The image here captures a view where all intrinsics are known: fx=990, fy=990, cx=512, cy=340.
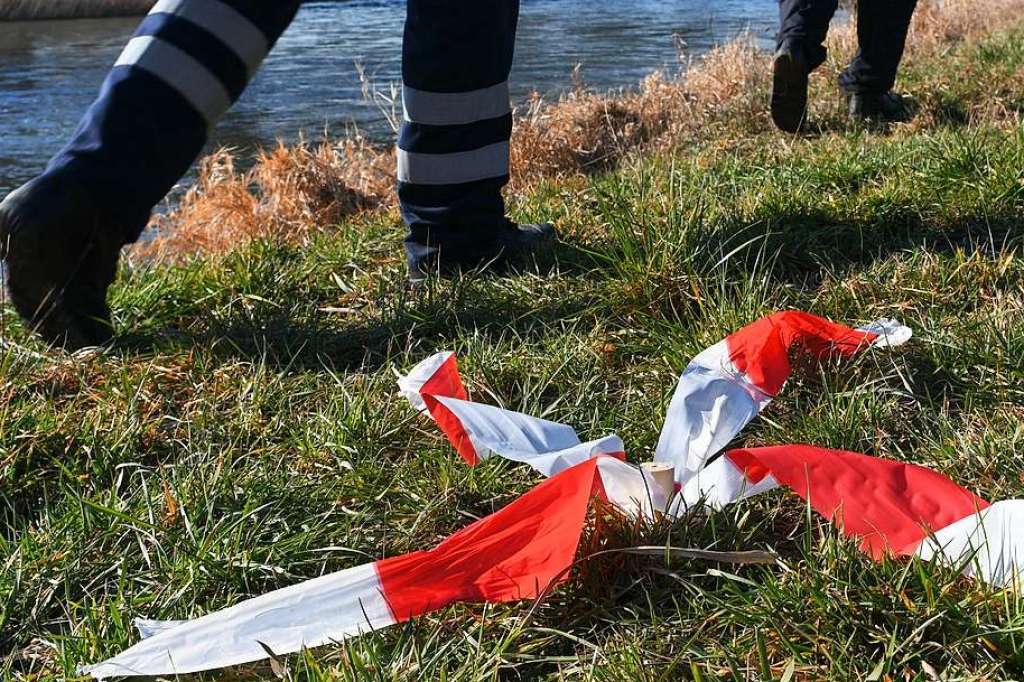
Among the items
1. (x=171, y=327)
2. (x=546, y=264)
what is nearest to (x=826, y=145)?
(x=546, y=264)

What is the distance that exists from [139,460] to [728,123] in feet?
12.5

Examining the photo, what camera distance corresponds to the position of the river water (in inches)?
359

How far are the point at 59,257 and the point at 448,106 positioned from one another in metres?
1.08

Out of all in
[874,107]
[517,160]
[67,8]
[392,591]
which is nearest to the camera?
[392,591]

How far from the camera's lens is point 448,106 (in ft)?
9.00

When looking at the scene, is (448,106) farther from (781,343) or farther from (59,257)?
(781,343)

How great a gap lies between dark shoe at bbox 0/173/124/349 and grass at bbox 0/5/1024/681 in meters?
0.10

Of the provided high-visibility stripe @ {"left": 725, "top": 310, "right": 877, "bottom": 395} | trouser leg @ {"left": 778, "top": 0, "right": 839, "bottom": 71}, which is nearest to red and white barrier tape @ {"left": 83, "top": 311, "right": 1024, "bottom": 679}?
high-visibility stripe @ {"left": 725, "top": 310, "right": 877, "bottom": 395}

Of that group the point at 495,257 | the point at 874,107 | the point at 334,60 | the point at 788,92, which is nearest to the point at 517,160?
the point at 788,92

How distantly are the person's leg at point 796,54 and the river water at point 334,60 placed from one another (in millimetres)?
1498

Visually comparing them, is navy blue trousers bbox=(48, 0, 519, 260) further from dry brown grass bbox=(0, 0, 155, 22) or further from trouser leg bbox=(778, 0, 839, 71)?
dry brown grass bbox=(0, 0, 155, 22)

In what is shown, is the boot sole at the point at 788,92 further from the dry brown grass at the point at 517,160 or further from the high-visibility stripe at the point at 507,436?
the high-visibility stripe at the point at 507,436

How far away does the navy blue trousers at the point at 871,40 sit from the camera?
4.41 meters

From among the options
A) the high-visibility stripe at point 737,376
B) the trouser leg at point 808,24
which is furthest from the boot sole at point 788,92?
the high-visibility stripe at point 737,376
